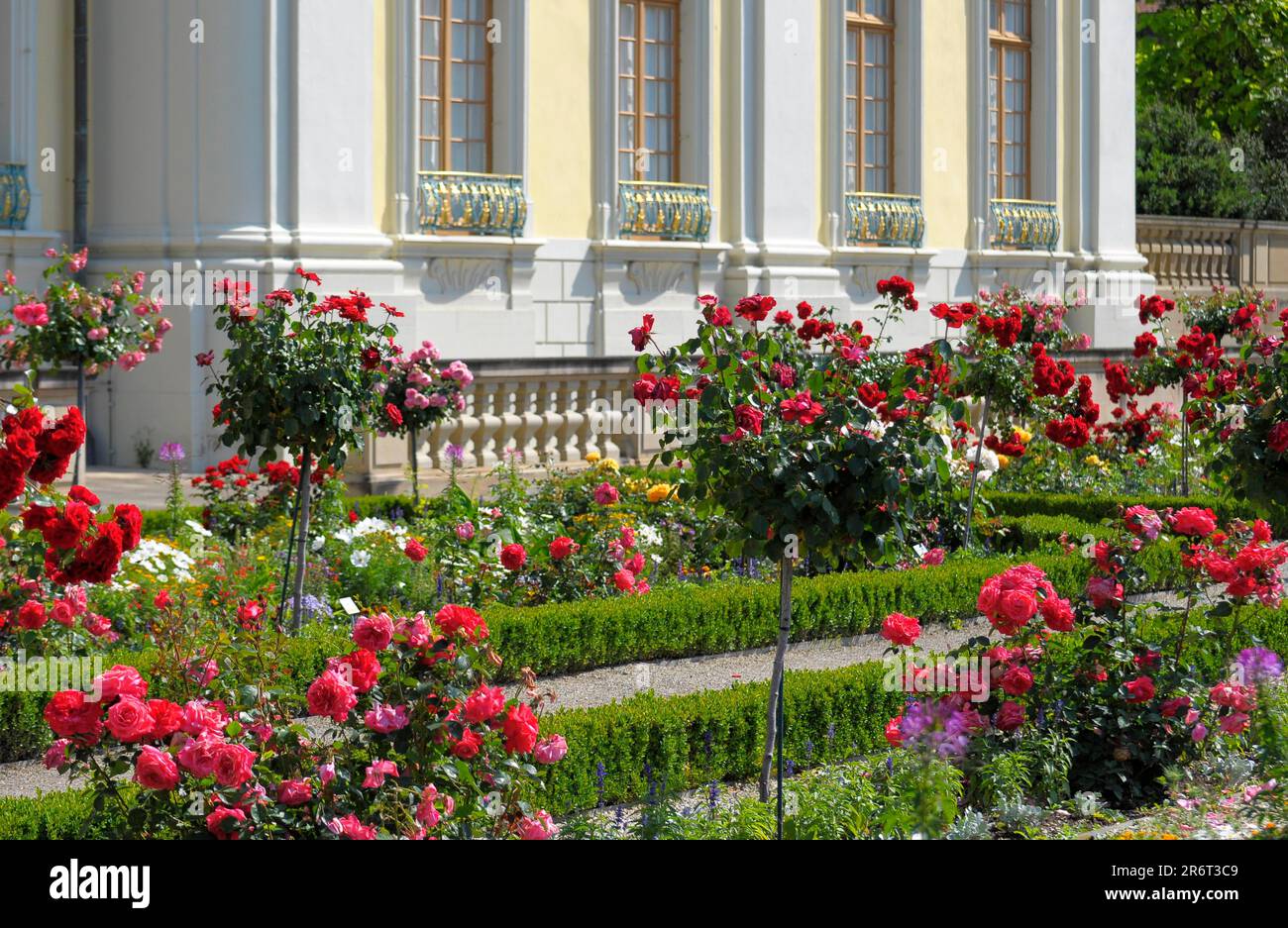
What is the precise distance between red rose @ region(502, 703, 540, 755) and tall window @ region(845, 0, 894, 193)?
1725cm

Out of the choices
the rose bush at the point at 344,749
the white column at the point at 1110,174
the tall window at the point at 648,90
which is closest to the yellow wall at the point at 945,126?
the white column at the point at 1110,174

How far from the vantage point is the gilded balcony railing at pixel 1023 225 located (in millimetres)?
23594

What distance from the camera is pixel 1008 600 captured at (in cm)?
647

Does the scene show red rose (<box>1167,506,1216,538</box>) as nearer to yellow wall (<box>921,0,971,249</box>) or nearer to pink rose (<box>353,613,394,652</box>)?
pink rose (<box>353,613,394,652</box>)

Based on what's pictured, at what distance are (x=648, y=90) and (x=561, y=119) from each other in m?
1.42

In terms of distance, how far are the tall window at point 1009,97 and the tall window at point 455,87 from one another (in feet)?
24.1

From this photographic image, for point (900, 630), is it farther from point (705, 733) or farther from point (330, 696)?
point (330, 696)

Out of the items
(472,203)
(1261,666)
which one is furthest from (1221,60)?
(1261,666)

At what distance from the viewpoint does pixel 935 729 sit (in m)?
4.67

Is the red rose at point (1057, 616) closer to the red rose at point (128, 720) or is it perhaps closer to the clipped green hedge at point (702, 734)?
the clipped green hedge at point (702, 734)

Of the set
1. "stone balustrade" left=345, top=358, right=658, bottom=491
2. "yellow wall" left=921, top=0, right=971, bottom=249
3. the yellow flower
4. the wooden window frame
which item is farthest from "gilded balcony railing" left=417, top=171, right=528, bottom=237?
the yellow flower

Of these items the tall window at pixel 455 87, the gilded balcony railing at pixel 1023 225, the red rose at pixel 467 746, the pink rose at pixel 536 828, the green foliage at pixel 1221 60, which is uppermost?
the green foliage at pixel 1221 60

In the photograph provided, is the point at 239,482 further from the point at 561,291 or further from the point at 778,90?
the point at 778,90

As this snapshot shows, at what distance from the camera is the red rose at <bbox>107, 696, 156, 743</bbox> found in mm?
4785
